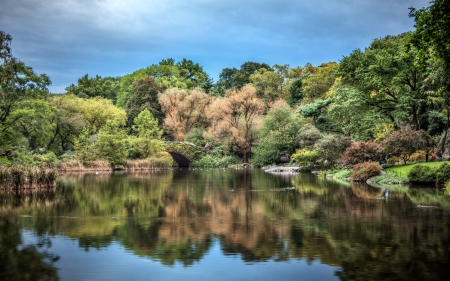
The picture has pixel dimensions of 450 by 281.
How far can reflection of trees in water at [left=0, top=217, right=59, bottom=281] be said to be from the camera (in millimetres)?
8422

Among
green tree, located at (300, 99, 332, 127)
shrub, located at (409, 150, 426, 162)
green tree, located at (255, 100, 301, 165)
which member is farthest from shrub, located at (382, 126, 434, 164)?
green tree, located at (255, 100, 301, 165)

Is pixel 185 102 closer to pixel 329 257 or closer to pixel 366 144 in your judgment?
pixel 366 144

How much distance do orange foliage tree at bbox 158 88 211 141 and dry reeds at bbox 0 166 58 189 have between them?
41684 millimetres

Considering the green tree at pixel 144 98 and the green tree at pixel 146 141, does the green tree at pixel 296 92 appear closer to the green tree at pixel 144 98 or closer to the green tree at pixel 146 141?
the green tree at pixel 144 98

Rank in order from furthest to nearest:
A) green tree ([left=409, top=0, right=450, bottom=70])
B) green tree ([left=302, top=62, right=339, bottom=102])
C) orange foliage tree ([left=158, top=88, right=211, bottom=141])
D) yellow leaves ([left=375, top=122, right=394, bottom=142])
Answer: orange foliage tree ([left=158, top=88, right=211, bottom=141]) → green tree ([left=302, top=62, right=339, bottom=102]) → yellow leaves ([left=375, top=122, right=394, bottom=142]) → green tree ([left=409, top=0, right=450, bottom=70])

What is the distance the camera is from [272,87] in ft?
245

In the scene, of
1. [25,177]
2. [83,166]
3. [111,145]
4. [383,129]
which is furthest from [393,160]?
[83,166]

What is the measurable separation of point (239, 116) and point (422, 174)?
36852 millimetres

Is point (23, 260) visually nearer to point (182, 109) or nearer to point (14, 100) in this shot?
point (14, 100)

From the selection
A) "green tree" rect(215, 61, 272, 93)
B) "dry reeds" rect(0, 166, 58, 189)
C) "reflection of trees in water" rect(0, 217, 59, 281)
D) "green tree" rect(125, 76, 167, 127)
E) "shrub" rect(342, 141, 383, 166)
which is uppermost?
"green tree" rect(215, 61, 272, 93)

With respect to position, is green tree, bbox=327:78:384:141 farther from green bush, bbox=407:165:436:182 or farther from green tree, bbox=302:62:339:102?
green tree, bbox=302:62:339:102

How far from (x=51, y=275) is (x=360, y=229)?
830 cm

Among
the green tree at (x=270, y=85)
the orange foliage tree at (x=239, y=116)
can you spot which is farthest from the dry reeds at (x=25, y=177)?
the green tree at (x=270, y=85)

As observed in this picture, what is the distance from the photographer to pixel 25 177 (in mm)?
24344
